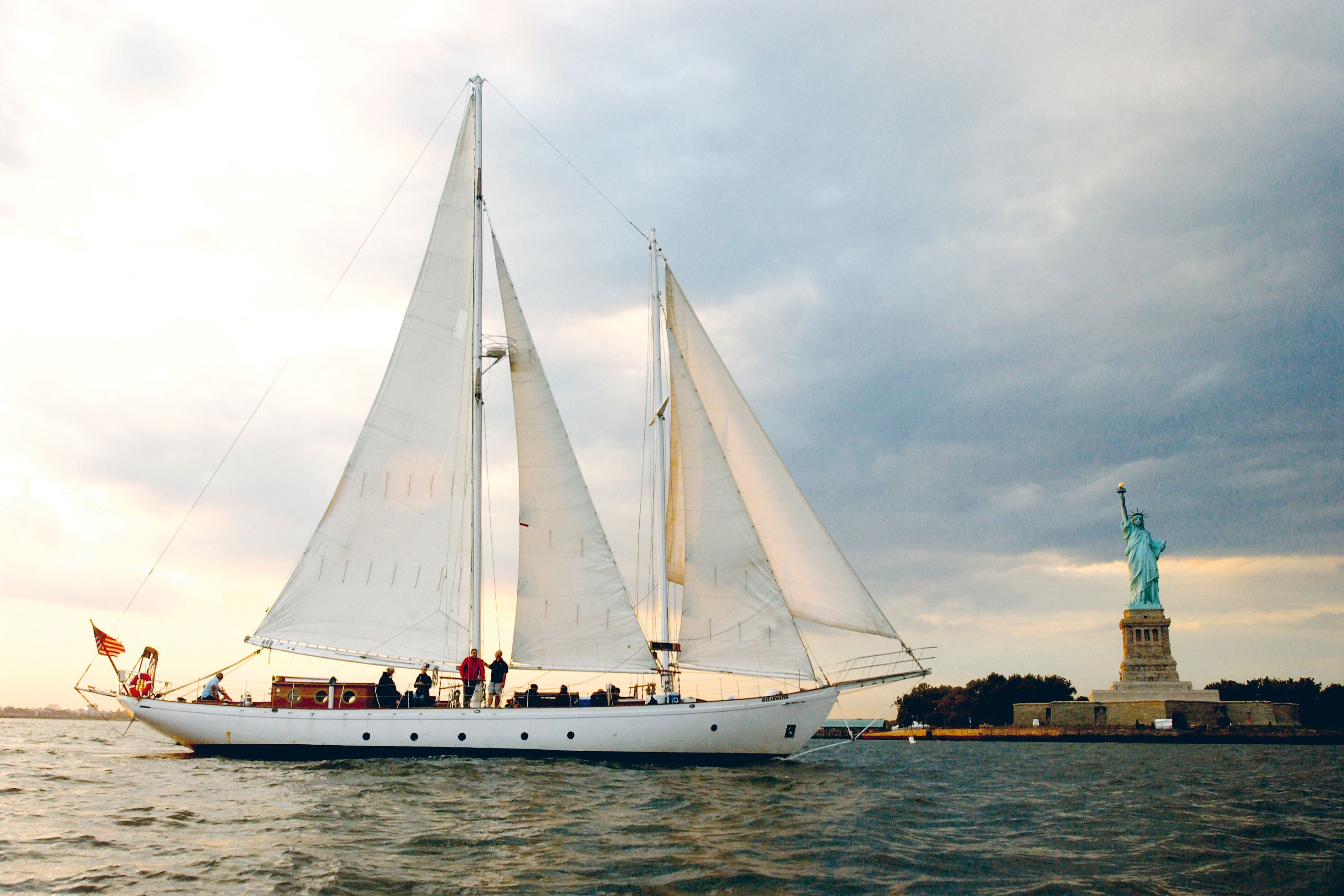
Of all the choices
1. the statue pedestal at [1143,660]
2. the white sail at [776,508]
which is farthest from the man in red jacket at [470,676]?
the statue pedestal at [1143,660]

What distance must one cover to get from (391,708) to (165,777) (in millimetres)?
5893

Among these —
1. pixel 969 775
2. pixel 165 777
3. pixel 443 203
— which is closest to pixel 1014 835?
pixel 969 775

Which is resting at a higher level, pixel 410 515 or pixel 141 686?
pixel 410 515

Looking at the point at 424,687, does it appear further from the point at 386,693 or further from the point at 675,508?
the point at 675,508

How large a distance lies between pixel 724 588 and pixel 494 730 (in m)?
7.93

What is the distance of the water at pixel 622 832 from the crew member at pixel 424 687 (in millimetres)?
2262

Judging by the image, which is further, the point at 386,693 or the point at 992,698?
the point at 992,698

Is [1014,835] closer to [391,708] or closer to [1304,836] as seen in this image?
[1304,836]

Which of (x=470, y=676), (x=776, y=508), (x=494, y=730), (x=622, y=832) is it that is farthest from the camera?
(x=776, y=508)

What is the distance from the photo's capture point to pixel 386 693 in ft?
79.5

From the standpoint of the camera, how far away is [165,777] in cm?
1958

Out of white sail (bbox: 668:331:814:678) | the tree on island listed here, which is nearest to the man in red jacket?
white sail (bbox: 668:331:814:678)

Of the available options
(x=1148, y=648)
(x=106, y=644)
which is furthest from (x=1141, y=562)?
(x=106, y=644)

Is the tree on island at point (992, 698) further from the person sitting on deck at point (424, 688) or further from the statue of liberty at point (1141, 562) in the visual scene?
the person sitting on deck at point (424, 688)
